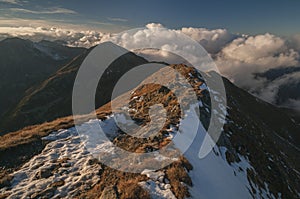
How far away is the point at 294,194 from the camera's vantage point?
3447 centimetres

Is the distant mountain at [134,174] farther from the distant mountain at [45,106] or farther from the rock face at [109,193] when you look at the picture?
the distant mountain at [45,106]

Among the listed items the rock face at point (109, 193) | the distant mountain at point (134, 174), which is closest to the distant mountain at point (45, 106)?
the distant mountain at point (134, 174)

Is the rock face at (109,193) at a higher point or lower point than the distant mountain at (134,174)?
higher

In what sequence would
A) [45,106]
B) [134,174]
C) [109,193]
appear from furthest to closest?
1. [45,106]
2. [134,174]
3. [109,193]

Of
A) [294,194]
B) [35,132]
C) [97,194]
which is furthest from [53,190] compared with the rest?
[294,194]

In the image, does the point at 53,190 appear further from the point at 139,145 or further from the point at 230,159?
the point at 230,159

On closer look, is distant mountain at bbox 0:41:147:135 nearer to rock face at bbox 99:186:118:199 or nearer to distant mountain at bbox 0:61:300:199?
distant mountain at bbox 0:61:300:199

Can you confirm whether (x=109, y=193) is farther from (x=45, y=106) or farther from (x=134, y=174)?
(x=45, y=106)

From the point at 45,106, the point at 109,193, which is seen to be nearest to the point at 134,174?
the point at 109,193

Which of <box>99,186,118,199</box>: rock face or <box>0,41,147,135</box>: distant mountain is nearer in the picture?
<box>99,186,118,199</box>: rock face

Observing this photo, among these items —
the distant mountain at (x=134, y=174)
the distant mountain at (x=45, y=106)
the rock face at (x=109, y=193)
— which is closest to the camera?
the rock face at (x=109, y=193)

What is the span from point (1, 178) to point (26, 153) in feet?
13.4

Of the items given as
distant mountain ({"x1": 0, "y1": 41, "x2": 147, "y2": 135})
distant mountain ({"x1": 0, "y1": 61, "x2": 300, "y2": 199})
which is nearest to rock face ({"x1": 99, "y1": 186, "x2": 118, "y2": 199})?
distant mountain ({"x1": 0, "y1": 61, "x2": 300, "y2": 199})

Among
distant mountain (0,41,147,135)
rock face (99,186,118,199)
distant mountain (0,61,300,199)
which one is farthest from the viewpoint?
distant mountain (0,41,147,135)
